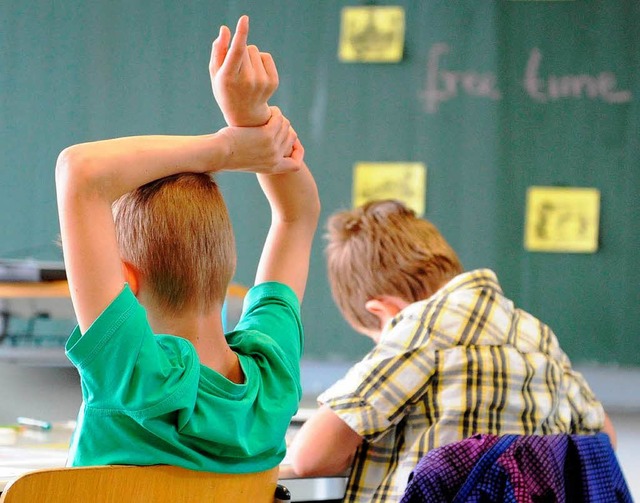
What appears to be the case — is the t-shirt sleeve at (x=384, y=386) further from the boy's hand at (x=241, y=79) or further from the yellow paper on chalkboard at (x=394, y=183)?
the yellow paper on chalkboard at (x=394, y=183)

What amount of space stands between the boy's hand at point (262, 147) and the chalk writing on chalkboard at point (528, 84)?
4.86 feet

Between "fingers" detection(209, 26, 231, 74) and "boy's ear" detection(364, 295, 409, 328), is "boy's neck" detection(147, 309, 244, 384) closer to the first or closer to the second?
"fingers" detection(209, 26, 231, 74)

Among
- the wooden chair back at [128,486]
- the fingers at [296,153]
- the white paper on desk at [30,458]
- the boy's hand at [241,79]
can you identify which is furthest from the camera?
the white paper on desk at [30,458]

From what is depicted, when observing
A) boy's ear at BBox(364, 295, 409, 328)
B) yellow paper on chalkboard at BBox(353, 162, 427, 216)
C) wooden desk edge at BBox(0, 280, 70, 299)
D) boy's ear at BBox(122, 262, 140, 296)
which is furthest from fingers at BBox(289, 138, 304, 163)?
yellow paper on chalkboard at BBox(353, 162, 427, 216)

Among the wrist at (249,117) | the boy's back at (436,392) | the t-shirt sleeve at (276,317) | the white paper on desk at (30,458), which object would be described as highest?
the wrist at (249,117)

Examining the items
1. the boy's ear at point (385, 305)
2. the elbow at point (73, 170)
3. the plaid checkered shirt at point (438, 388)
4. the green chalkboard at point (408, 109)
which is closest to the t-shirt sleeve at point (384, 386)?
the plaid checkered shirt at point (438, 388)

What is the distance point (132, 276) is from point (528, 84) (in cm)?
176

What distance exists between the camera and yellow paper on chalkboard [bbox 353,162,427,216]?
8.20ft

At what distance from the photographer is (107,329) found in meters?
0.86

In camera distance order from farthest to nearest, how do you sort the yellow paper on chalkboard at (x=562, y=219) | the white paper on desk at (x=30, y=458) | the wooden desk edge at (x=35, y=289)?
1. the yellow paper on chalkboard at (x=562, y=219)
2. the wooden desk edge at (x=35, y=289)
3. the white paper on desk at (x=30, y=458)

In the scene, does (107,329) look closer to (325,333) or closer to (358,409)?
(358,409)

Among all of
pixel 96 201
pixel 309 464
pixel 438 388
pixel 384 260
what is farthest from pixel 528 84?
pixel 96 201

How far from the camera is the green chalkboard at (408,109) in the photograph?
97.8 inches

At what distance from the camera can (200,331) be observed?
39.4 inches
